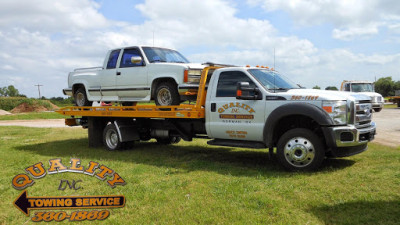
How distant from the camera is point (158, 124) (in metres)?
9.45

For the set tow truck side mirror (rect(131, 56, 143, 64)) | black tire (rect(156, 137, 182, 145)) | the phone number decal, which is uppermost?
tow truck side mirror (rect(131, 56, 143, 64))

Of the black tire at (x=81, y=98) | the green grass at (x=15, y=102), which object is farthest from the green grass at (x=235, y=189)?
the green grass at (x=15, y=102)

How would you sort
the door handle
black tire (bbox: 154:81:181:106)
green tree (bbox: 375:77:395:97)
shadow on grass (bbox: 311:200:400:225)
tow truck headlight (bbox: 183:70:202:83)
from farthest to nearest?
green tree (bbox: 375:77:395:97)
black tire (bbox: 154:81:181:106)
tow truck headlight (bbox: 183:70:202:83)
the door handle
shadow on grass (bbox: 311:200:400:225)

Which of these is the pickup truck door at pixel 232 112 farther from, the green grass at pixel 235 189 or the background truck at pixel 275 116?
the green grass at pixel 235 189

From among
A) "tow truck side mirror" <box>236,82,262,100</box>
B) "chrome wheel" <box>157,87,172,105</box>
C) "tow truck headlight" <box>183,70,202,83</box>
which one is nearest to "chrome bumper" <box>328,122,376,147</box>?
"tow truck side mirror" <box>236,82,262,100</box>

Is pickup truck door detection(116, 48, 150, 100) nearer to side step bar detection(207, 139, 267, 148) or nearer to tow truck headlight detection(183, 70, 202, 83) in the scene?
tow truck headlight detection(183, 70, 202, 83)

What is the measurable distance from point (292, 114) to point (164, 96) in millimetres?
3211

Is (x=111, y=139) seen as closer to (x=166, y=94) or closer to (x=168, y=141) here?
(x=168, y=141)

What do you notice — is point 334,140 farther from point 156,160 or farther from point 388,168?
point 156,160

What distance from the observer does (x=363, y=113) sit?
664 centimetres

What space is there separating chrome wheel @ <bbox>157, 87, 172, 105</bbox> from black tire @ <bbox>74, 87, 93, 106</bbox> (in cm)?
317

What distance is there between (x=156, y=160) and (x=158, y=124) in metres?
1.44

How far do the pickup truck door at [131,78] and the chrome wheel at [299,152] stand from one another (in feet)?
12.1

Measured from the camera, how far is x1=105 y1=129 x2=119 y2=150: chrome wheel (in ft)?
32.8
